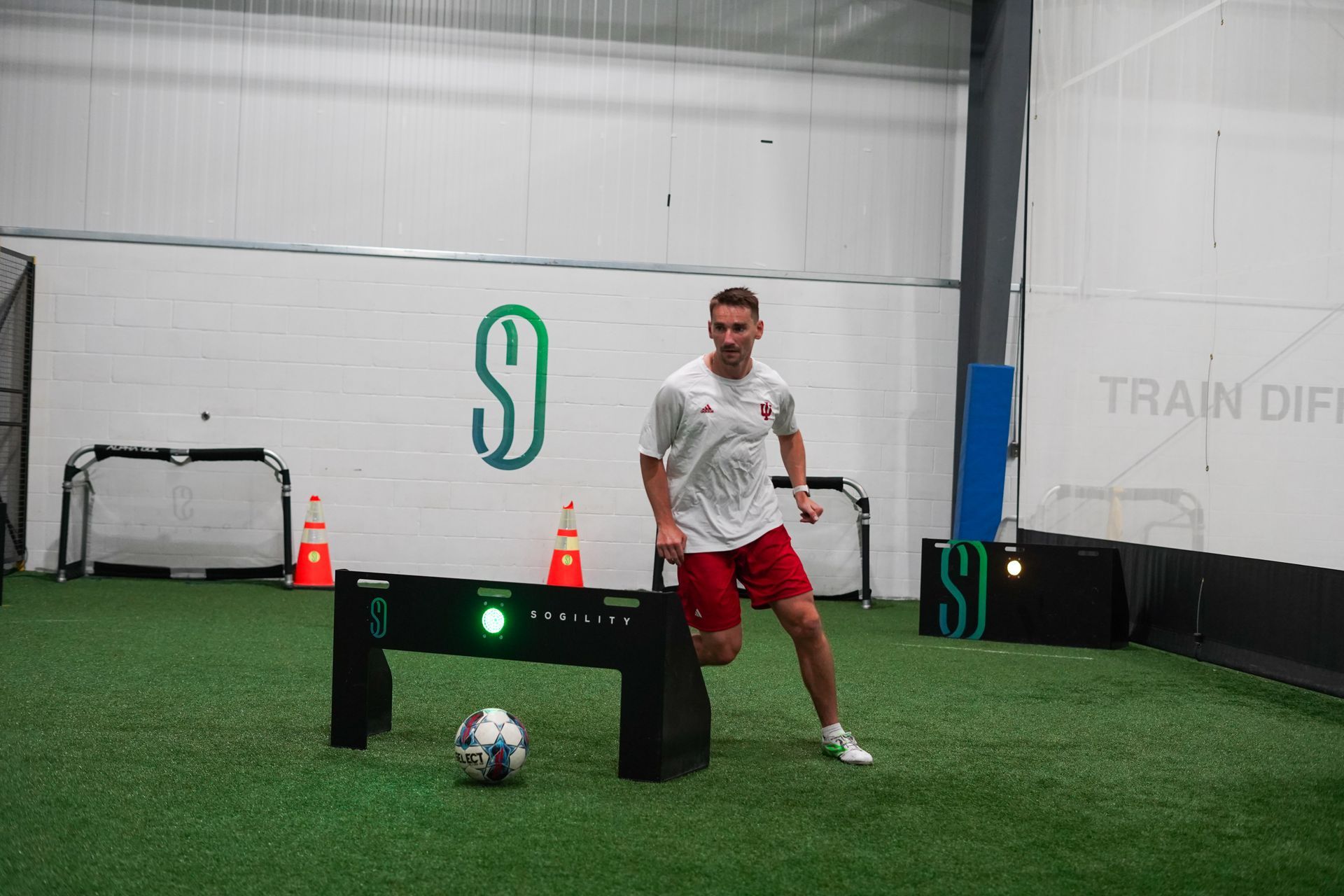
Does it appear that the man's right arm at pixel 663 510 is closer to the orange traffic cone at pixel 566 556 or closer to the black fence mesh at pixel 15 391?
the orange traffic cone at pixel 566 556

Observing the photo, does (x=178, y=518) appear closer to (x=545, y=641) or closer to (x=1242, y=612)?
(x=545, y=641)

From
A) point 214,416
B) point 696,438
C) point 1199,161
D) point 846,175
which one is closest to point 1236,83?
point 1199,161

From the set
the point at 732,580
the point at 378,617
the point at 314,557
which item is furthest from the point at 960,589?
the point at 314,557

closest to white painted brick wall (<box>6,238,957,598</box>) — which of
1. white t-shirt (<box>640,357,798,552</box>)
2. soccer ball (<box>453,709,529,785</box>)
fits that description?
white t-shirt (<box>640,357,798,552</box>)

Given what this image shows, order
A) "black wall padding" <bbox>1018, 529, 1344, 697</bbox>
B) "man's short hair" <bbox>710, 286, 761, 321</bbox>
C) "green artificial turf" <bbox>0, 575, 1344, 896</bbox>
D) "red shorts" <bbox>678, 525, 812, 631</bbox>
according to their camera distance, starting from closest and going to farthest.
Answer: "green artificial turf" <bbox>0, 575, 1344, 896</bbox>, "man's short hair" <bbox>710, 286, 761, 321</bbox>, "red shorts" <bbox>678, 525, 812, 631</bbox>, "black wall padding" <bbox>1018, 529, 1344, 697</bbox>

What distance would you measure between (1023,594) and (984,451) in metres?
1.79

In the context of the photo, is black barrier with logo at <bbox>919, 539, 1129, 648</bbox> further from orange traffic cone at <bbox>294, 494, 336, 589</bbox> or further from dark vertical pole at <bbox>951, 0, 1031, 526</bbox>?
orange traffic cone at <bbox>294, 494, 336, 589</bbox>

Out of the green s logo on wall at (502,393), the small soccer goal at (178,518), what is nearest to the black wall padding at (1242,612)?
the green s logo on wall at (502,393)

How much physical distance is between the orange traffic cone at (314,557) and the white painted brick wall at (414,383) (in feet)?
1.00

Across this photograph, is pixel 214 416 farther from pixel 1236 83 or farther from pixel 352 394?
pixel 1236 83

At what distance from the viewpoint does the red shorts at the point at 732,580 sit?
418cm

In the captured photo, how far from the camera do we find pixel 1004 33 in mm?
9289

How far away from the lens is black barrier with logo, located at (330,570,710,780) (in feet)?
12.4

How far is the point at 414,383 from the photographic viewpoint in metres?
9.44
